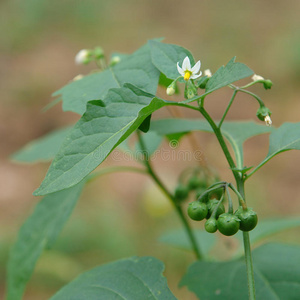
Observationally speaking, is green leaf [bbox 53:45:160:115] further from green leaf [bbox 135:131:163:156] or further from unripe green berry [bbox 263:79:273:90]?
green leaf [bbox 135:131:163:156]

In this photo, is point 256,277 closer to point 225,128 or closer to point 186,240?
point 225,128

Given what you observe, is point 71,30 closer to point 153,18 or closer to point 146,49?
point 153,18

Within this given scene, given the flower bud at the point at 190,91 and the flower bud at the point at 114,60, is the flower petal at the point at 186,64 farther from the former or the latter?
the flower bud at the point at 114,60

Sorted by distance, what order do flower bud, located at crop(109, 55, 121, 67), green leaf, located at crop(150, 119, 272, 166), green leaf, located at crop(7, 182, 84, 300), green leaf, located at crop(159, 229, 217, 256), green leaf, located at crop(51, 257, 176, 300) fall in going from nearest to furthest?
green leaf, located at crop(51, 257, 176, 300) < green leaf, located at crop(150, 119, 272, 166) < green leaf, located at crop(7, 182, 84, 300) < flower bud, located at crop(109, 55, 121, 67) < green leaf, located at crop(159, 229, 217, 256)

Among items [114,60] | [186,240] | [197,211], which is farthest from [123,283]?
[186,240]

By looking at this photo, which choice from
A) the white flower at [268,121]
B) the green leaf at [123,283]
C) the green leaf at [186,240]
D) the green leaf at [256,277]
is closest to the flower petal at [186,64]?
the white flower at [268,121]

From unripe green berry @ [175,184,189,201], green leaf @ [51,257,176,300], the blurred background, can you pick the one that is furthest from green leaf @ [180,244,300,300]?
the blurred background

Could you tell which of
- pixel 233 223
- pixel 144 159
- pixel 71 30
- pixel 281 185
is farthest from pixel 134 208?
pixel 71 30
